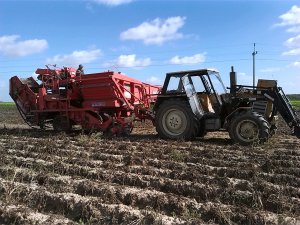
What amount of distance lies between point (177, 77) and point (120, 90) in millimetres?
1894

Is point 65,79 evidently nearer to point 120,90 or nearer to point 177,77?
point 120,90

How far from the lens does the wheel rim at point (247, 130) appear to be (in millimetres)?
9969

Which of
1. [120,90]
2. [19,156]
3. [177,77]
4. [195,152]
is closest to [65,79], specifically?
[120,90]

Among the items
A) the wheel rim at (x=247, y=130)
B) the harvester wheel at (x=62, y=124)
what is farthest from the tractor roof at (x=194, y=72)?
the harvester wheel at (x=62, y=124)

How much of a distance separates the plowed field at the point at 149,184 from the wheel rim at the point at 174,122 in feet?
4.67

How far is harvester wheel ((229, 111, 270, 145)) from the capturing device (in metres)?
9.83

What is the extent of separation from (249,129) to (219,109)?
1.11 metres

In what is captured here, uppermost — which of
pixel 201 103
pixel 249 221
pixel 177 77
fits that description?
pixel 177 77

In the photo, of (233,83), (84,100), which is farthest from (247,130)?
(84,100)

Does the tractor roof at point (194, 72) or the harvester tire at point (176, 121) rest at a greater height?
the tractor roof at point (194, 72)

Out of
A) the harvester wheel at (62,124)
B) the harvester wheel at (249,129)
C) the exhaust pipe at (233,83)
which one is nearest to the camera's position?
the harvester wheel at (249,129)

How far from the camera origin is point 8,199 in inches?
222

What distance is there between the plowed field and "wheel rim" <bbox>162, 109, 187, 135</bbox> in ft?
4.67

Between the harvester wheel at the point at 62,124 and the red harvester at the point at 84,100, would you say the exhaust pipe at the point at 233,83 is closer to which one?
the red harvester at the point at 84,100
